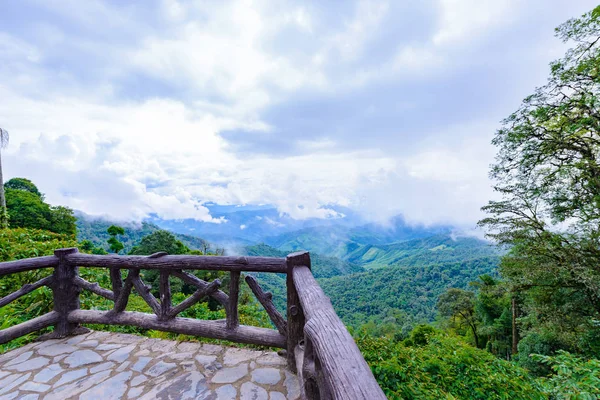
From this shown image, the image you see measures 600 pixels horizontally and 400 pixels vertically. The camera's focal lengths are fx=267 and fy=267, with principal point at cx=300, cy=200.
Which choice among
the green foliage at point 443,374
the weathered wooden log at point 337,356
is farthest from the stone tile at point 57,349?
the green foliage at point 443,374

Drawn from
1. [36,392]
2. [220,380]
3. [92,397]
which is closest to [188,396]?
[220,380]

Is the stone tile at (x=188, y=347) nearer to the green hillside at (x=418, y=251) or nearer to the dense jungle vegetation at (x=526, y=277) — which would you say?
the dense jungle vegetation at (x=526, y=277)

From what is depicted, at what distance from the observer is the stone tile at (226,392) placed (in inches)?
90.0

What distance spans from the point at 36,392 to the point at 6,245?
17.2 ft

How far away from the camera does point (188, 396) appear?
7.55 feet

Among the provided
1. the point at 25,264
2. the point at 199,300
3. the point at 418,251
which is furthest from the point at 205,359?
the point at 418,251

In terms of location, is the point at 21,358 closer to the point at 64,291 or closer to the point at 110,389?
the point at 64,291

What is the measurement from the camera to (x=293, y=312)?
2514 mm

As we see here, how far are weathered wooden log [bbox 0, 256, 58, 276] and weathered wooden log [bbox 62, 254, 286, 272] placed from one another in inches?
9.6

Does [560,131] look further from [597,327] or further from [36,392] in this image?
[36,392]

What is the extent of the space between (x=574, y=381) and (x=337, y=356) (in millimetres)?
3333

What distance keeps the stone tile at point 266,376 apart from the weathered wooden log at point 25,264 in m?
2.93

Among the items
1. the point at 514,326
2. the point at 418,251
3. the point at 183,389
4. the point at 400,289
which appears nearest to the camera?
the point at 183,389

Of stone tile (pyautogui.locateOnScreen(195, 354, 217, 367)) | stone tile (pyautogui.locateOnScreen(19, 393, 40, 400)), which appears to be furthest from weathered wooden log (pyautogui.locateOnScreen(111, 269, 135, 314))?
stone tile (pyautogui.locateOnScreen(195, 354, 217, 367))
